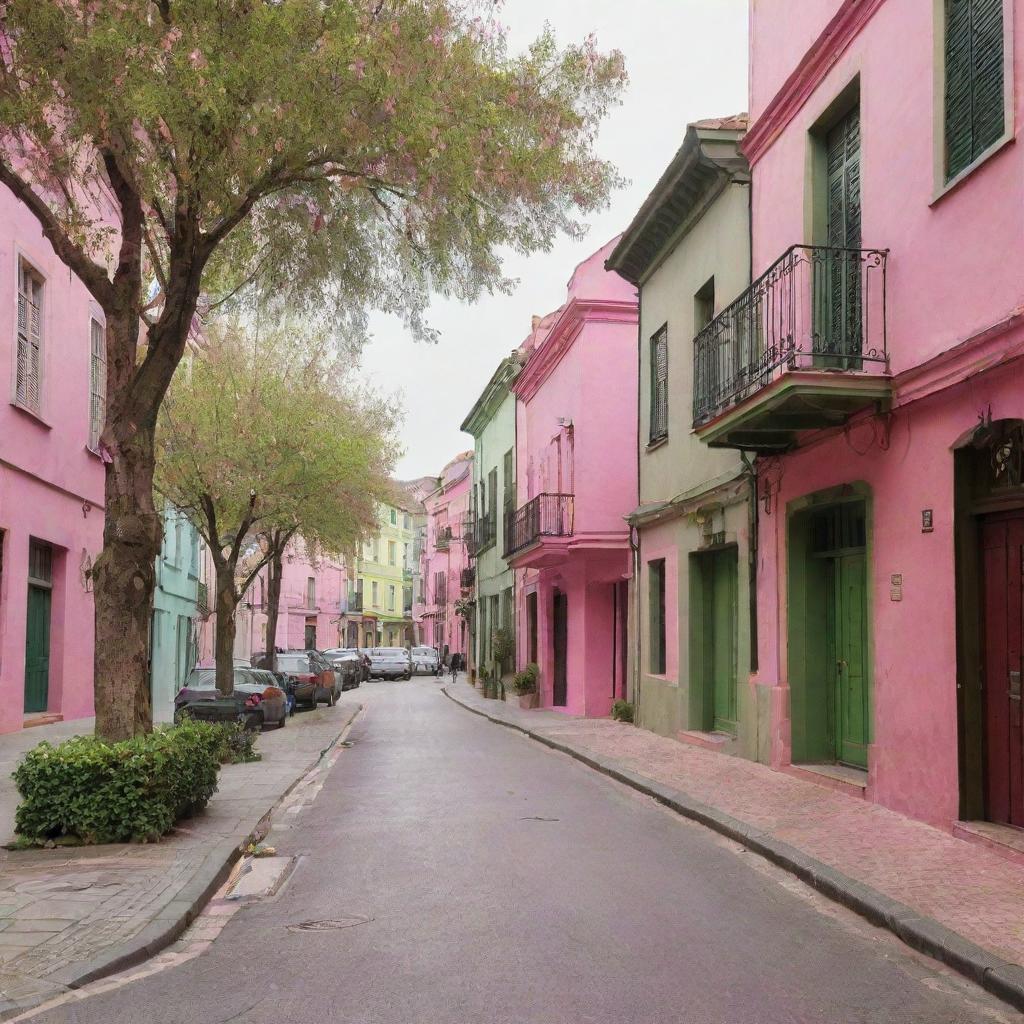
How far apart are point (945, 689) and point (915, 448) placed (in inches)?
77.9

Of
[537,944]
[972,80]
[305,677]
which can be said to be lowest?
[305,677]

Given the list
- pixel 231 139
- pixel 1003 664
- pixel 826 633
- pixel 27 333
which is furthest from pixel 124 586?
pixel 27 333

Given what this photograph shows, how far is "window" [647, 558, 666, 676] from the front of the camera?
734 inches

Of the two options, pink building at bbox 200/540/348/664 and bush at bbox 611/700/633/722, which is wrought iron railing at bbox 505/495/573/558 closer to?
bush at bbox 611/700/633/722

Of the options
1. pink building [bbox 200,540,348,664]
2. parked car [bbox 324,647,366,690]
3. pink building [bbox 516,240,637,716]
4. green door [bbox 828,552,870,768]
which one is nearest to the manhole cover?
green door [bbox 828,552,870,768]

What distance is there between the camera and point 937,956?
18.7 ft

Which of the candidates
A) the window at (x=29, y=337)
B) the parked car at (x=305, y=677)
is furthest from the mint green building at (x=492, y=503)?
the window at (x=29, y=337)

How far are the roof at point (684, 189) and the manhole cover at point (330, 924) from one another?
10.7 m

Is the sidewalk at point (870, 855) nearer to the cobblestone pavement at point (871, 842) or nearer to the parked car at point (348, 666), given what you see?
the cobblestone pavement at point (871, 842)

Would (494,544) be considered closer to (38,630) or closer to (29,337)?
(38,630)

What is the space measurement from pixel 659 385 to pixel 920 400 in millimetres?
9171

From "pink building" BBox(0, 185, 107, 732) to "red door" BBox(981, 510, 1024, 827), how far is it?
434 inches

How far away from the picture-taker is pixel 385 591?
8675 cm

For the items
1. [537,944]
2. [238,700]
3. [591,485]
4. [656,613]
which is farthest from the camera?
[591,485]
